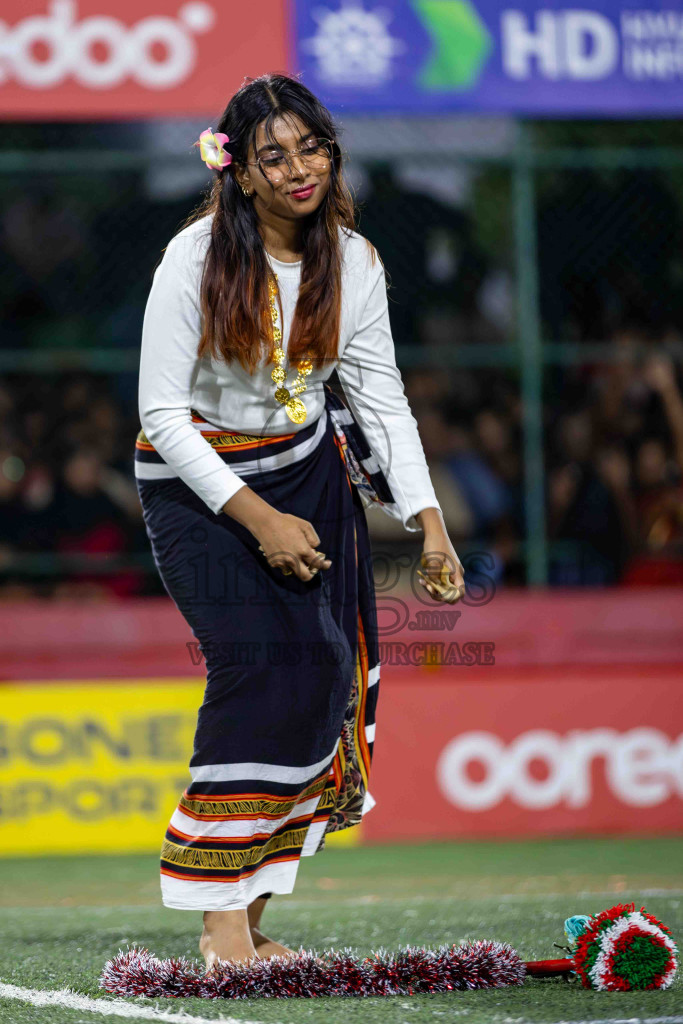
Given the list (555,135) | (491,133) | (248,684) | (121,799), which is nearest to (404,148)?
(491,133)

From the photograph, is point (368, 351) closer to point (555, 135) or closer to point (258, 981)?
point (258, 981)

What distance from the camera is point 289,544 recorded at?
282cm

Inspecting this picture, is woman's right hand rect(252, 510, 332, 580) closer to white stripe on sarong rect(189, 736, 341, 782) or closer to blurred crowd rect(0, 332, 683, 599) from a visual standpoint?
white stripe on sarong rect(189, 736, 341, 782)

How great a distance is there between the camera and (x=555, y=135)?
26.8 ft

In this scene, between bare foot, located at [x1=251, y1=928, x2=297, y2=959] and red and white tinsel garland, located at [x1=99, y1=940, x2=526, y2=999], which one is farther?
bare foot, located at [x1=251, y1=928, x2=297, y2=959]

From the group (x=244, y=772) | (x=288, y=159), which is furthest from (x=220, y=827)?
(x=288, y=159)

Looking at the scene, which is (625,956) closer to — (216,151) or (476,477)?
(216,151)

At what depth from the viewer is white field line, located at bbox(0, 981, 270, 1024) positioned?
2.50 m

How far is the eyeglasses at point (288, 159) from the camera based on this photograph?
Result: 113 inches

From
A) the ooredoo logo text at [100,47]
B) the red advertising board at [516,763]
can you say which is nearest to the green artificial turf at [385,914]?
the red advertising board at [516,763]

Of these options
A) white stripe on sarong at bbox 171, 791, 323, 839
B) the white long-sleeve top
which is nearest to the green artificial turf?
white stripe on sarong at bbox 171, 791, 323, 839

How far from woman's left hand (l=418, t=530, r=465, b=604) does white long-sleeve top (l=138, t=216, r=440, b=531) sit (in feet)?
0.45

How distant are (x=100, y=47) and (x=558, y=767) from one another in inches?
153

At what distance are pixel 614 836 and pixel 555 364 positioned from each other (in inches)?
102
